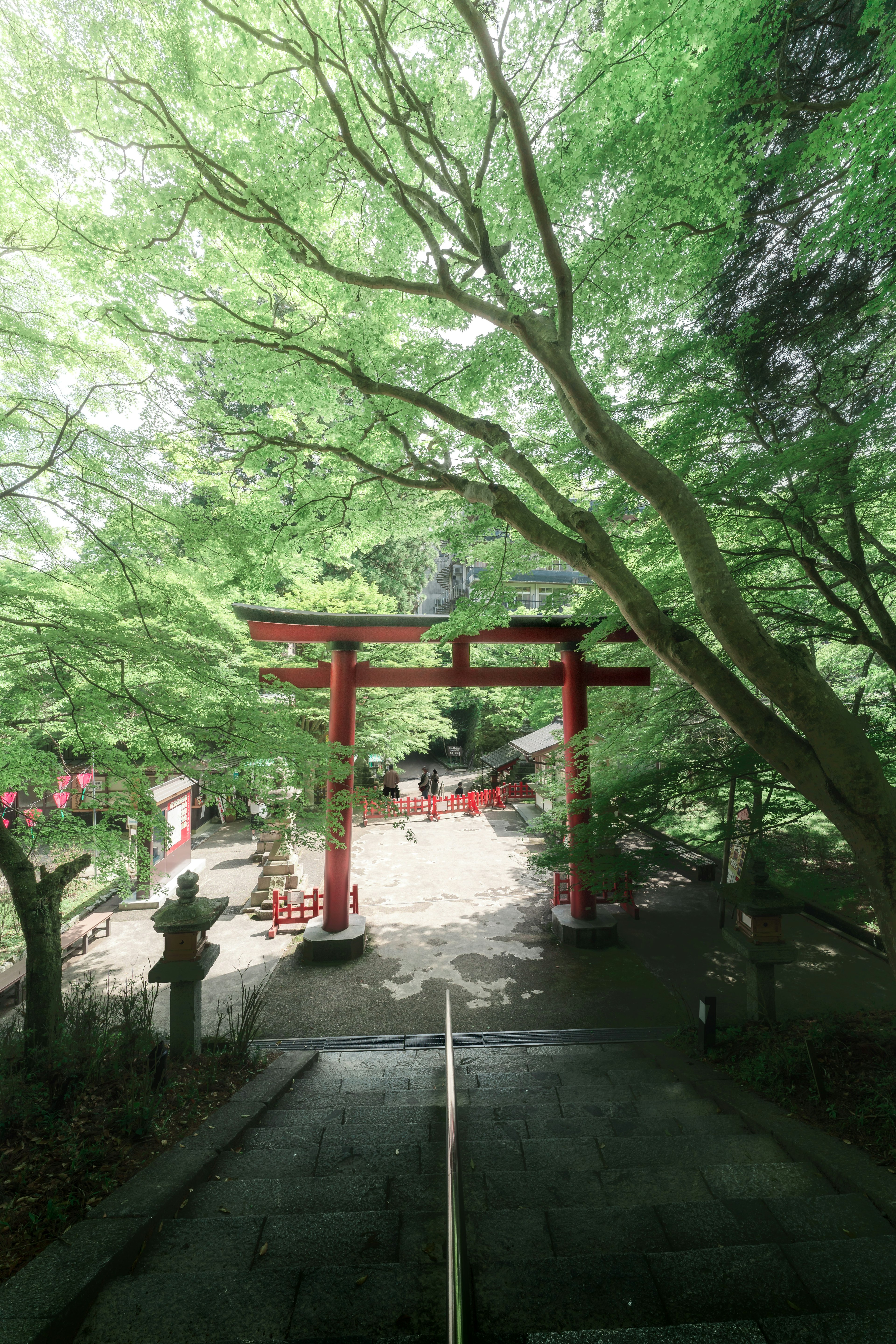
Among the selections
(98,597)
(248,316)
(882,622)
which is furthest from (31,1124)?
(882,622)

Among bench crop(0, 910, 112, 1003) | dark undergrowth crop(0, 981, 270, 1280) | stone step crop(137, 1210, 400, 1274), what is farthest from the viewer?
bench crop(0, 910, 112, 1003)

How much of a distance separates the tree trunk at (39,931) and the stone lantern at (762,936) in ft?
19.2

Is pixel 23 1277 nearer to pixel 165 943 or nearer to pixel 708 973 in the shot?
pixel 165 943

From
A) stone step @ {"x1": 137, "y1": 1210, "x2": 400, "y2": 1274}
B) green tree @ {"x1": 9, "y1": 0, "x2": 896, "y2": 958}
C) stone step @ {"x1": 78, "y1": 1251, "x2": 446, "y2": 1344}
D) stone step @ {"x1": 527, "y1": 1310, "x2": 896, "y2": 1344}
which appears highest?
green tree @ {"x1": 9, "y1": 0, "x2": 896, "y2": 958}

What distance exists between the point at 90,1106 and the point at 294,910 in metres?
5.70

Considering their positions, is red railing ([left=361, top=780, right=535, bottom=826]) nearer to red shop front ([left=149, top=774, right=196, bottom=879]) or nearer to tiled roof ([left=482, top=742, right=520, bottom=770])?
tiled roof ([left=482, top=742, right=520, bottom=770])

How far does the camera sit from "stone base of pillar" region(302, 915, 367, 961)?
8.16 meters

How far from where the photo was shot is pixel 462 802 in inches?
709

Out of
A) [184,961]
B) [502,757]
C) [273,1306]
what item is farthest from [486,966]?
[502,757]

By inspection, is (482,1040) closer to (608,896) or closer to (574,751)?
(574,751)

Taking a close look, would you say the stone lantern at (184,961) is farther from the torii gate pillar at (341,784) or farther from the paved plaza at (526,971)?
the torii gate pillar at (341,784)

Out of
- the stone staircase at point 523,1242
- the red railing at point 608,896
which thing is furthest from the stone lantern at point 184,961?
the red railing at point 608,896

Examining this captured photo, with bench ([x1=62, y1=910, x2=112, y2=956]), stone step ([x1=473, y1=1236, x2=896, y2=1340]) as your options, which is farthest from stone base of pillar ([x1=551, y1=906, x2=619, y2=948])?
bench ([x1=62, y1=910, x2=112, y2=956])

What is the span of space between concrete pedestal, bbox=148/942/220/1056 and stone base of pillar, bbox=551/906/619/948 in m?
5.62
